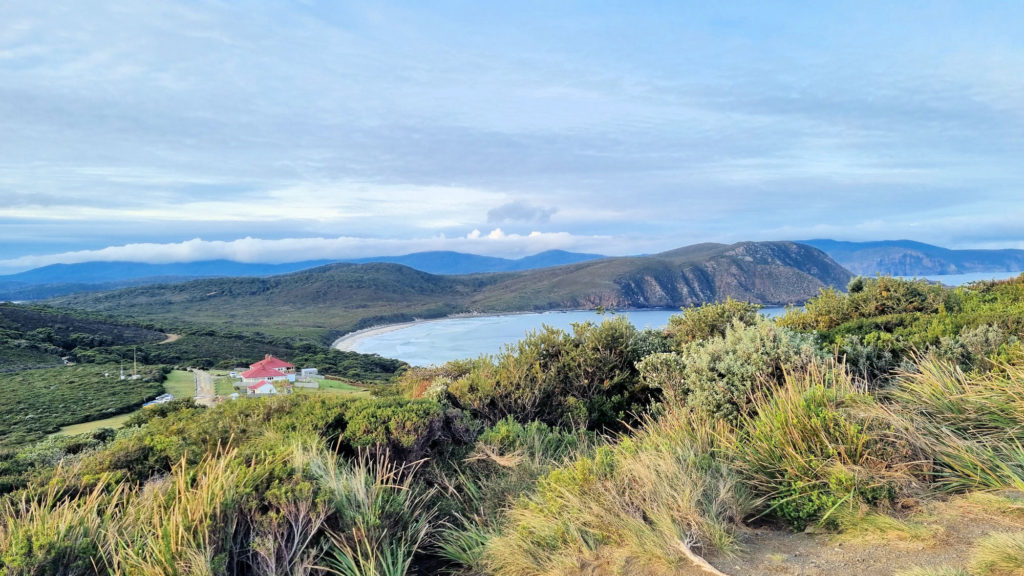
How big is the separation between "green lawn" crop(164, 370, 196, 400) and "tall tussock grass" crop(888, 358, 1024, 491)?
39.0 meters

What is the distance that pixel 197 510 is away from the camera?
10.7ft

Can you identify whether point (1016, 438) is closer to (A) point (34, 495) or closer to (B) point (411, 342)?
(A) point (34, 495)

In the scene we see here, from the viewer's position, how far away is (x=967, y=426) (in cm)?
399

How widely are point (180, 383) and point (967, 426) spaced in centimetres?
4966

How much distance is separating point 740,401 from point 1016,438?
79.0 inches

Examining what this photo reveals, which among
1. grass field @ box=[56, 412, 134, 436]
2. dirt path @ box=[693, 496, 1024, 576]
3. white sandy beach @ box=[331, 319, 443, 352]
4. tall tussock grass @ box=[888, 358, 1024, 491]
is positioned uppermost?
tall tussock grass @ box=[888, 358, 1024, 491]

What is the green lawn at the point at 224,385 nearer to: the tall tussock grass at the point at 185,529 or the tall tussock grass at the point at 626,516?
the tall tussock grass at the point at 185,529

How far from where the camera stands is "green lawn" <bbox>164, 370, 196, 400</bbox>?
3756 centimetres

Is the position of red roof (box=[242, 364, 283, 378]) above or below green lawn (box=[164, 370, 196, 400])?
above

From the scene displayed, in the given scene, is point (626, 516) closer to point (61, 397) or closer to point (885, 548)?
point (885, 548)

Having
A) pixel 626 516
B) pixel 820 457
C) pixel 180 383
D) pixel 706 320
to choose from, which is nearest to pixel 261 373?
pixel 180 383

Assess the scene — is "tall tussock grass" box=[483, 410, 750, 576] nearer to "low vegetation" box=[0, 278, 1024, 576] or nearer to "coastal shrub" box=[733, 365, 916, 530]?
"low vegetation" box=[0, 278, 1024, 576]

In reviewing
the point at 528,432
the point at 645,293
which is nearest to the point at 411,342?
Answer: the point at 645,293

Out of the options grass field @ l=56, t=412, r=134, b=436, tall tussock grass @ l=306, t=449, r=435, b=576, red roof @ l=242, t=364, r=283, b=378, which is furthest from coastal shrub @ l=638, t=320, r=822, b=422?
red roof @ l=242, t=364, r=283, b=378
